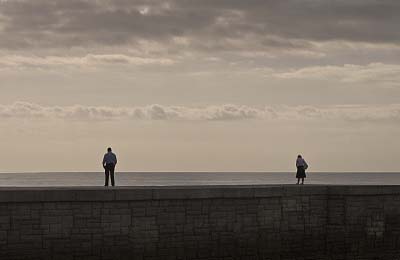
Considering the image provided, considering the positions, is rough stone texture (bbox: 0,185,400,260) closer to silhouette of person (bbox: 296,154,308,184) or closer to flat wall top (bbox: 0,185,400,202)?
flat wall top (bbox: 0,185,400,202)

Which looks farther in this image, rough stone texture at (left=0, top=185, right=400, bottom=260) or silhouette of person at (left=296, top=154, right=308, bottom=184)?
silhouette of person at (left=296, top=154, right=308, bottom=184)

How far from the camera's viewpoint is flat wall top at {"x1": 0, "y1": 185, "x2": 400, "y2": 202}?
77.1ft

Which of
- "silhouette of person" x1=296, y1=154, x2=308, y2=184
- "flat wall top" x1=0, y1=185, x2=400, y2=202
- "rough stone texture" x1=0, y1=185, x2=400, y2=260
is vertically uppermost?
"silhouette of person" x1=296, y1=154, x2=308, y2=184

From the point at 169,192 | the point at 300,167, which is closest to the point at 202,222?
the point at 169,192

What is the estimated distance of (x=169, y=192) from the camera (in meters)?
25.6

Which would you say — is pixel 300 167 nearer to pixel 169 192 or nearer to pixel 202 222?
pixel 202 222

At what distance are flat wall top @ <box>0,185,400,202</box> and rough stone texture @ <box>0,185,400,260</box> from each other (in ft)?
0.09

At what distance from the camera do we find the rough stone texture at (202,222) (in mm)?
23500

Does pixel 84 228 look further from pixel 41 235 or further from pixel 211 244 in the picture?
pixel 211 244

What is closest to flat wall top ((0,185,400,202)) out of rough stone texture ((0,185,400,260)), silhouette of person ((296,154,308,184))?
rough stone texture ((0,185,400,260))

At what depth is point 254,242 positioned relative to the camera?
27.4 metres

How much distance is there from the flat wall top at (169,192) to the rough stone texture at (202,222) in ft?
0.09

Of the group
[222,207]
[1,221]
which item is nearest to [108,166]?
[222,207]

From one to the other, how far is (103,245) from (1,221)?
2968 millimetres
